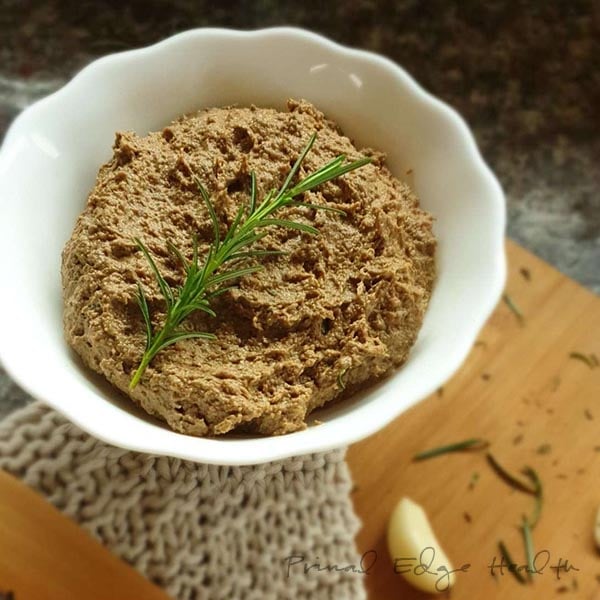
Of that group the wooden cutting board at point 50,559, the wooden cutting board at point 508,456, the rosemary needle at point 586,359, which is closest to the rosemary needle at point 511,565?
the wooden cutting board at point 508,456

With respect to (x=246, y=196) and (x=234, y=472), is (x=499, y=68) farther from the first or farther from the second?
(x=234, y=472)

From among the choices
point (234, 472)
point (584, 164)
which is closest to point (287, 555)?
point (234, 472)

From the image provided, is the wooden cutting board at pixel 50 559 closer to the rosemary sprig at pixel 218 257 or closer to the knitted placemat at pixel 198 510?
the knitted placemat at pixel 198 510

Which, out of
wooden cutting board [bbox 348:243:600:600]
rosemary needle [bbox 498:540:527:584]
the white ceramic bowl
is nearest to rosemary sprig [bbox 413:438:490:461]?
wooden cutting board [bbox 348:243:600:600]

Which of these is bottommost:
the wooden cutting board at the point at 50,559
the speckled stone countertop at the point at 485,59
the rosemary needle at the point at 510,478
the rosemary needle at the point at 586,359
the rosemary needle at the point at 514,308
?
the wooden cutting board at the point at 50,559

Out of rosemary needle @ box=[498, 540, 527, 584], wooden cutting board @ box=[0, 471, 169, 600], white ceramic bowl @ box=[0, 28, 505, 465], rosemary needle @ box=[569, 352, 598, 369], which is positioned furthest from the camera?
rosemary needle @ box=[569, 352, 598, 369]

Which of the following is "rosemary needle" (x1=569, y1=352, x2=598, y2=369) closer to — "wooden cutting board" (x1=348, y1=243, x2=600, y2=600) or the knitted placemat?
"wooden cutting board" (x1=348, y1=243, x2=600, y2=600)

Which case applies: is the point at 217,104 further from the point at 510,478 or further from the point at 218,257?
the point at 510,478
